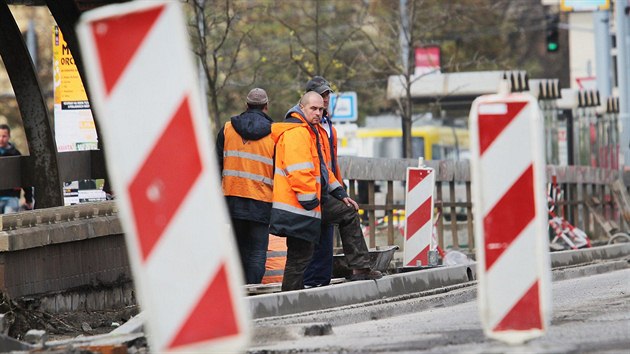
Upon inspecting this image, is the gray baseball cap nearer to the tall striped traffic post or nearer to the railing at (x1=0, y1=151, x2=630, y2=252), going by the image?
the railing at (x1=0, y1=151, x2=630, y2=252)

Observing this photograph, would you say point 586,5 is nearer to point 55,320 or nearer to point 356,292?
point 356,292

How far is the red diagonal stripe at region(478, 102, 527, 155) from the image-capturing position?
808 centimetres

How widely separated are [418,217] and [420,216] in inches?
0.8

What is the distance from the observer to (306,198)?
40.9 ft

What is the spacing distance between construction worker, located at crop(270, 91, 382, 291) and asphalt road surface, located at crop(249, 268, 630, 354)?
2.31 feet

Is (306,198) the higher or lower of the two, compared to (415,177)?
lower

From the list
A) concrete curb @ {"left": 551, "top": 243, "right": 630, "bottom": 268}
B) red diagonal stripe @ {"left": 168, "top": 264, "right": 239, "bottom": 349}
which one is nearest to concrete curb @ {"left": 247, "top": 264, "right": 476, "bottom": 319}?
concrete curb @ {"left": 551, "top": 243, "right": 630, "bottom": 268}

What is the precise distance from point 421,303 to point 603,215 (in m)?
18.0

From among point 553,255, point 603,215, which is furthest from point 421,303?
point 603,215

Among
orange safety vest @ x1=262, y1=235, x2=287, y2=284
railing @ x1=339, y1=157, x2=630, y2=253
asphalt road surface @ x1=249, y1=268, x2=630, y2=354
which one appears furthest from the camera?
railing @ x1=339, y1=157, x2=630, y2=253

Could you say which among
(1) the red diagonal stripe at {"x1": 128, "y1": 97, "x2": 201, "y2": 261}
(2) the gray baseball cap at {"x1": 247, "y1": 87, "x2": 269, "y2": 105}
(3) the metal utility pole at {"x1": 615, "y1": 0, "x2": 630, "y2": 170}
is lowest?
(1) the red diagonal stripe at {"x1": 128, "y1": 97, "x2": 201, "y2": 261}

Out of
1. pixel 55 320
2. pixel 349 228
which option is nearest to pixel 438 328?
pixel 349 228

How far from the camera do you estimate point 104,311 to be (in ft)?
42.6

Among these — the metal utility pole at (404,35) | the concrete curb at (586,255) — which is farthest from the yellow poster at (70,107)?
the metal utility pole at (404,35)
